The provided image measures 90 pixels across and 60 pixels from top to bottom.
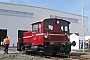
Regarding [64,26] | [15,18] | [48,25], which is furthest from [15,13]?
[48,25]

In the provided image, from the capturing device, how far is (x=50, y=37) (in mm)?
14734

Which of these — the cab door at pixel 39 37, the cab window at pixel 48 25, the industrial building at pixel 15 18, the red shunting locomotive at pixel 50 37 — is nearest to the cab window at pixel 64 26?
the red shunting locomotive at pixel 50 37

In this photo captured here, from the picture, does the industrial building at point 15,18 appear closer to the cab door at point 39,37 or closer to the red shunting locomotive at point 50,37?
the red shunting locomotive at point 50,37

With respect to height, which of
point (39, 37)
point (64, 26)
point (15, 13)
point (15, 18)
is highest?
point (15, 13)

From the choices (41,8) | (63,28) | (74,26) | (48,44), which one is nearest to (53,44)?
(48,44)

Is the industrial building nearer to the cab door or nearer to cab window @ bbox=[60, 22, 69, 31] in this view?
cab window @ bbox=[60, 22, 69, 31]

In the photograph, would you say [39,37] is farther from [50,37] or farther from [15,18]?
[15,18]

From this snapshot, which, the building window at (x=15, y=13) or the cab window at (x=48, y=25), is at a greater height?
the building window at (x=15, y=13)

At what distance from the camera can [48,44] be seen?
14.5 metres

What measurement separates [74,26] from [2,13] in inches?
1059

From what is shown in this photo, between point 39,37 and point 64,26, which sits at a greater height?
point 64,26

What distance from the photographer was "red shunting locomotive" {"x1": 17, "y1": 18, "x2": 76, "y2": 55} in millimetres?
14512

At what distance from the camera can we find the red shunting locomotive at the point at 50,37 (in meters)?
14.5

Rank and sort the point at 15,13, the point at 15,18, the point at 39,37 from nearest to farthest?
the point at 39,37
the point at 15,18
the point at 15,13
